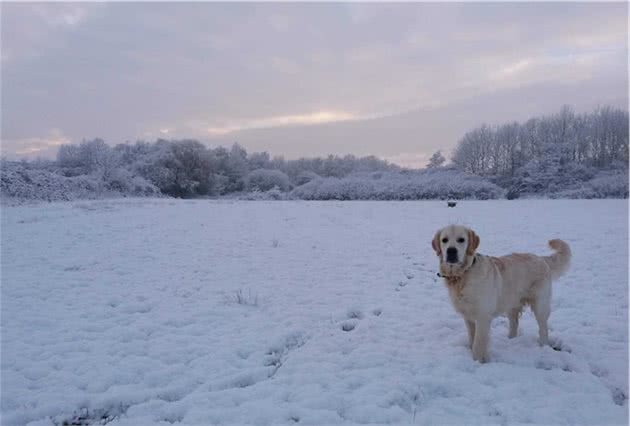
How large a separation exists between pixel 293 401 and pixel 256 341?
4.44ft

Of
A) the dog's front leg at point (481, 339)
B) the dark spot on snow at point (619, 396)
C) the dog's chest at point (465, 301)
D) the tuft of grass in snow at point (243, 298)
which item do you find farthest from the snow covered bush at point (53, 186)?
the dark spot on snow at point (619, 396)

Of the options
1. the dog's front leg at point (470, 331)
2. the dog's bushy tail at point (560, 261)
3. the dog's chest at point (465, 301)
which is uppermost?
the dog's bushy tail at point (560, 261)

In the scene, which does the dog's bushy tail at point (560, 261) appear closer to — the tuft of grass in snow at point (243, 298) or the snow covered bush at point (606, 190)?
the tuft of grass in snow at point (243, 298)

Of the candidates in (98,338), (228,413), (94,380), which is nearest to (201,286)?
(98,338)

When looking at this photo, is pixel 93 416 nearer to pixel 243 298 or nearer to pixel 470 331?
pixel 243 298

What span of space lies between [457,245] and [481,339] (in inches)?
39.9

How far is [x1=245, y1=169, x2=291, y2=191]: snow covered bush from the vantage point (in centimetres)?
Result: 5144

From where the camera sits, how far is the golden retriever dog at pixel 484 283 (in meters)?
4.02

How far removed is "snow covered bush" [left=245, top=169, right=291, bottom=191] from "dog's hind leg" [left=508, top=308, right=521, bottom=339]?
4687 centimetres

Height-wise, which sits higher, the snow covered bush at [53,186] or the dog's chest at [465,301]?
the snow covered bush at [53,186]

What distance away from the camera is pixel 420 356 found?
420 cm

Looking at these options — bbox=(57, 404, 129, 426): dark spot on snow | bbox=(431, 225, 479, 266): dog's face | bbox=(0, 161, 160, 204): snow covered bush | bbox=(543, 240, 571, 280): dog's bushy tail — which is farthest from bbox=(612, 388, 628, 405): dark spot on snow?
bbox=(0, 161, 160, 204): snow covered bush

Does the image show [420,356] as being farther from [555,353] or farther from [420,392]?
[555,353]

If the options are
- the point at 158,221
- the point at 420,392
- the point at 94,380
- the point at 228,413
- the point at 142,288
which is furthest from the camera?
the point at 158,221
